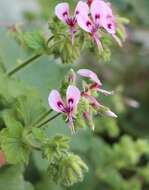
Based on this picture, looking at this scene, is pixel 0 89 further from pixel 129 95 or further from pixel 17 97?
pixel 129 95

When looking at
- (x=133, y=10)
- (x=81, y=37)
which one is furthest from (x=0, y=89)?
(x=133, y=10)

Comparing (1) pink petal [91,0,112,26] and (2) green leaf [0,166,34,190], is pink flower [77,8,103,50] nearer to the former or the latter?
(1) pink petal [91,0,112,26]

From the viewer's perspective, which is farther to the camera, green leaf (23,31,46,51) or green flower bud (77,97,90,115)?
green leaf (23,31,46,51)

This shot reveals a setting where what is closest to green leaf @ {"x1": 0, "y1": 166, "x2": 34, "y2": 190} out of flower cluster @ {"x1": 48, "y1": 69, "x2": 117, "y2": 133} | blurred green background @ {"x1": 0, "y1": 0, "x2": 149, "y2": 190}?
blurred green background @ {"x1": 0, "y1": 0, "x2": 149, "y2": 190}

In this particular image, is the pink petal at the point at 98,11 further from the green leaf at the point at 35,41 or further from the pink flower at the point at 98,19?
the green leaf at the point at 35,41

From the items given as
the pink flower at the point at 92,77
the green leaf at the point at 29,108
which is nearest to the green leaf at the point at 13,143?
the green leaf at the point at 29,108

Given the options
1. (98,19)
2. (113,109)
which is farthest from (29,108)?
(113,109)
